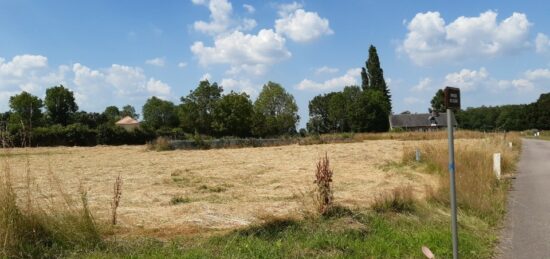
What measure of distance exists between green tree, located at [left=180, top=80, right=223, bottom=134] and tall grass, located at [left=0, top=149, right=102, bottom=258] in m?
81.7

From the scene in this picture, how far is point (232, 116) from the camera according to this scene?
3223 inches

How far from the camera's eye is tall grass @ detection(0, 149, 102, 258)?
6426 millimetres

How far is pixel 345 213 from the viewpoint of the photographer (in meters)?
8.62

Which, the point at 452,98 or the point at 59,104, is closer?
the point at 452,98

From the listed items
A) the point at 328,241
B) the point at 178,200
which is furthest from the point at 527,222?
the point at 178,200

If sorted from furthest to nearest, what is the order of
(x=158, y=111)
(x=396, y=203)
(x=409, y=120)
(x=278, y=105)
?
(x=158, y=111), (x=409, y=120), (x=278, y=105), (x=396, y=203)

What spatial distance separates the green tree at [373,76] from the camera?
103 m

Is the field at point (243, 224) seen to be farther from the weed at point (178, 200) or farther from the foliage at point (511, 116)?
the foliage at point (511, 116)

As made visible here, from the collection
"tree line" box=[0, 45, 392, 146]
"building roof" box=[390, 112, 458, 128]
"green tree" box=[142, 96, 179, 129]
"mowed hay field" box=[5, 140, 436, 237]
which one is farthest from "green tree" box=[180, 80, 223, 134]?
"mowed hay field" box=[5, 140, 436, 237]

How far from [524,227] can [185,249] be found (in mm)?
6362

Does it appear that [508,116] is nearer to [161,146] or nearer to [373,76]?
[373,76]

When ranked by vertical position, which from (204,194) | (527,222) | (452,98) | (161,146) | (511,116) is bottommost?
(527,222)

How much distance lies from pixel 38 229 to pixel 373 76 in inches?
4020

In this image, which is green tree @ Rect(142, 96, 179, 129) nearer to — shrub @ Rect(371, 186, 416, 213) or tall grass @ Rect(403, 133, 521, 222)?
tall grass @ Rect(403, 133, 521, 222)
